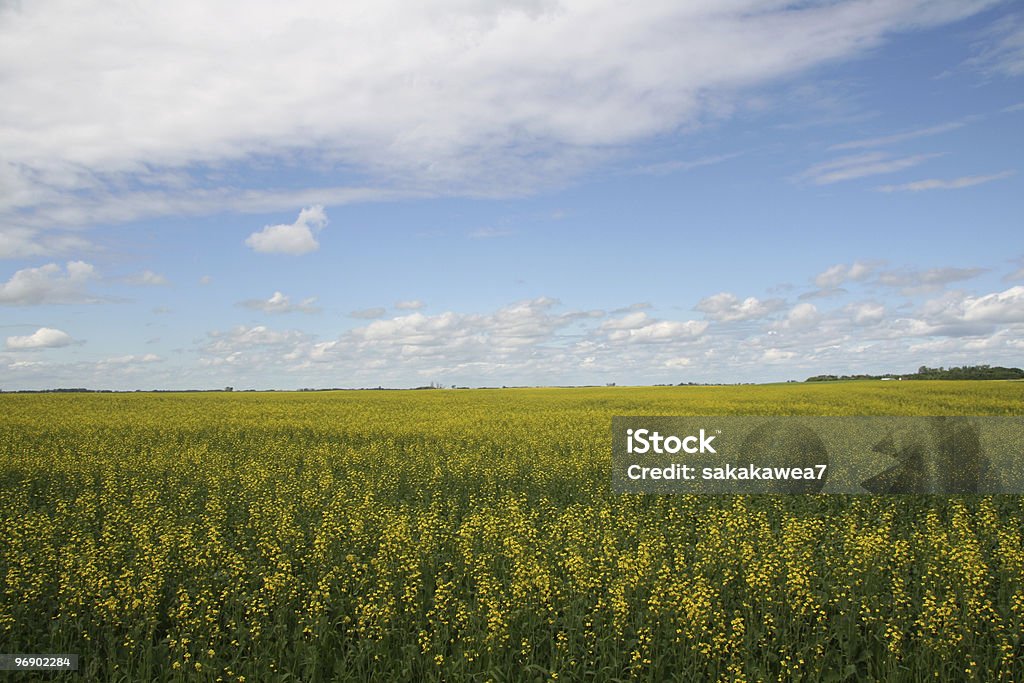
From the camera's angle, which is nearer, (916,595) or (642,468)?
(916,595)

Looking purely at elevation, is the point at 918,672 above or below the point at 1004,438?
below

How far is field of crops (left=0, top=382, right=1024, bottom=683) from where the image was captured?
23.3 ft

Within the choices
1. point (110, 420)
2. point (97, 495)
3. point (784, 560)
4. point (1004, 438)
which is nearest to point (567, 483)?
point (784, 560)

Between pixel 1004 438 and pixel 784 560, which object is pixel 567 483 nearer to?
pixel 784 560

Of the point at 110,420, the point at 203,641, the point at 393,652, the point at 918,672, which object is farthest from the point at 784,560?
the point at 110,420

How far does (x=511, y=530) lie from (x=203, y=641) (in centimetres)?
412

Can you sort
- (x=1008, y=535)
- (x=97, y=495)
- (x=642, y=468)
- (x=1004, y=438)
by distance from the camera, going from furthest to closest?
(x=1004, y=438) → (x=642, y=468) → (x=97, y=495) → (x=1008, y=535)

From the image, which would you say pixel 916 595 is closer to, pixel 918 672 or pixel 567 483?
pixel 918 672

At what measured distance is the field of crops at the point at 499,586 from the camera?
7090 mm

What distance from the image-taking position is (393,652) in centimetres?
740

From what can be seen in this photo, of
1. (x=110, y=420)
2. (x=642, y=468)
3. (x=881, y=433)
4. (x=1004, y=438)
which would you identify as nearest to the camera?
(x=642, y=468)

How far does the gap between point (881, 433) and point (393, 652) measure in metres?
16.5

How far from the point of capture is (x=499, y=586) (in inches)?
316

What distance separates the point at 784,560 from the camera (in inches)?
347
